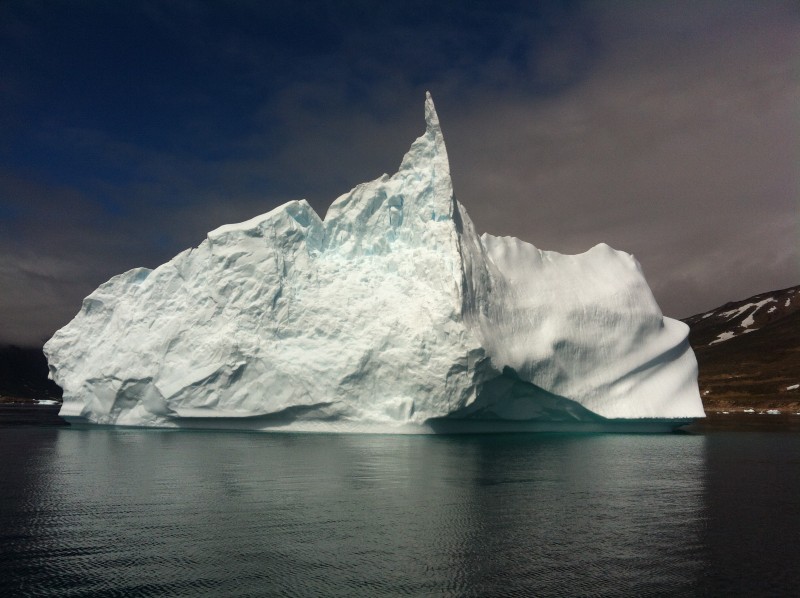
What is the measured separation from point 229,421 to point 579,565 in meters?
20.2

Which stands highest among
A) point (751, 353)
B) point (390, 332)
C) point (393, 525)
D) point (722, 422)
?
point (751, 353)

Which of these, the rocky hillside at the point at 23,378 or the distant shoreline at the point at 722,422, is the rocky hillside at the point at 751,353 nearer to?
the distant shoreline at the point at 722,422

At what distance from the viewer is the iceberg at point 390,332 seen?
2352cm

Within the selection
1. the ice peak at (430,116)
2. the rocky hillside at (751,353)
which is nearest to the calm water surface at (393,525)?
the ice peak at (430,116)

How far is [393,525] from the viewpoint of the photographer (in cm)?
951

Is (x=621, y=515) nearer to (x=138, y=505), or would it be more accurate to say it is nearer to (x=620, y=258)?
(x=138, y=505)

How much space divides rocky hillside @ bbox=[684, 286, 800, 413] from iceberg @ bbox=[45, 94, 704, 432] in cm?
4891

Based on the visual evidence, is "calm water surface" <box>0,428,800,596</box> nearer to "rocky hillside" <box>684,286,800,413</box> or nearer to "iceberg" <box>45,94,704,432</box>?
"iceberg" <box>45,94,704,432</box>

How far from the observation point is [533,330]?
2583 centimetres

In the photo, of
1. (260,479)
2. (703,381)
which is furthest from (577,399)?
(703,381)

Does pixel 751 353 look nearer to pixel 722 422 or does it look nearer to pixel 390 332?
pixel 722 422

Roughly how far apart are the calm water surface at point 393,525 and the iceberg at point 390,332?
5.85 m

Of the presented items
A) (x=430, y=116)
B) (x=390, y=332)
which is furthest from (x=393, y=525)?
(x=430, y=116)

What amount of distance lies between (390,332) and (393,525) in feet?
47.3
